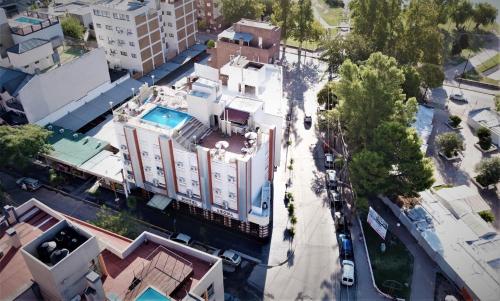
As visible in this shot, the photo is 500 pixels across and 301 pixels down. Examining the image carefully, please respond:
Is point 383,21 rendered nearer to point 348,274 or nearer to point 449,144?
point 449,144

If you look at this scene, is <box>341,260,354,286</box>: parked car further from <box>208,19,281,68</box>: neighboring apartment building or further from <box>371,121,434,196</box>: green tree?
<box>208,19,281,68</box>: neighboring apartment building

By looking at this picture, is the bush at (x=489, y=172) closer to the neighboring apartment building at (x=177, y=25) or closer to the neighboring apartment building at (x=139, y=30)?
the neighboring apartment building at (x=139, y=30)

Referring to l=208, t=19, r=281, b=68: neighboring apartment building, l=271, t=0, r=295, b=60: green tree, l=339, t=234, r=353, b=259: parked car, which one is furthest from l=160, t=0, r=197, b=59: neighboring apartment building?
l=339, t=234, r=353, b=259: parked car

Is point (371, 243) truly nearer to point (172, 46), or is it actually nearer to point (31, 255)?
point (31, 255)

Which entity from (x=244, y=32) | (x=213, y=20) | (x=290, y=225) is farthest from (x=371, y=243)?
(x=213, y=20)

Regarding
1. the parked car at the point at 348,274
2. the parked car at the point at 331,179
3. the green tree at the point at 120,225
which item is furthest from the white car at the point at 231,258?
the parked car at the point at 331,179

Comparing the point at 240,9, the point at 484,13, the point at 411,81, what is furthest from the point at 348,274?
A: the point at 484,13
